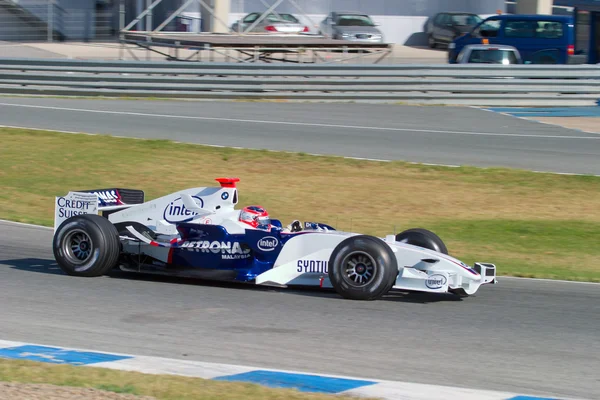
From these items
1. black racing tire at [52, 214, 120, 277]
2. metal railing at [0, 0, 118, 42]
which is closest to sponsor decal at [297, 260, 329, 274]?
black racing tire at [52, 214, 120, 277]

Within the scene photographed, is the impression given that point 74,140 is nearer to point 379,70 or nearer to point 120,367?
point 379,70

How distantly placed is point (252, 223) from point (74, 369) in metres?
2.79

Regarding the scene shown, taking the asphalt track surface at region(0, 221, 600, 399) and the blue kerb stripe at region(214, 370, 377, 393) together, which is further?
the asphalt track surface at region(0, 221, 600, 399)

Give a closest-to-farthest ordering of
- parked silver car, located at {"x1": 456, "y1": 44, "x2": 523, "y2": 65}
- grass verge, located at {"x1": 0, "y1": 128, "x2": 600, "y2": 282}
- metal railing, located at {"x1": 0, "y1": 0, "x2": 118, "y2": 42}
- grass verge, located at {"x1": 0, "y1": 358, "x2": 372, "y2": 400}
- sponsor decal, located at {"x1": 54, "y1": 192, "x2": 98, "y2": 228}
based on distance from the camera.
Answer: grass verge, located at {"x1": 0, "y1": 358, "x2": 372, "y2": 400} → sponsor decal, located at {"x1": 54, "y1": 192, "x2": 98, "y2": 228} → grass verge, located at {"x1": 0, "y1": 128, "x2": 600, "y2": 282} → parked silver car, located at {"x1": 456, "y1": 44, "x2": 523, "y2": 65} → metal railing, located at {"x1": 0, "y1": 0, "x2": 118, "y2": 42}

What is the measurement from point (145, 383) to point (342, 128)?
13063 millimetres

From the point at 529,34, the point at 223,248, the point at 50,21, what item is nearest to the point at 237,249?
the point at 223,248

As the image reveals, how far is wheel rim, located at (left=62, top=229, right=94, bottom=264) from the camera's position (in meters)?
7.71

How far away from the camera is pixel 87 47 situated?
33.2 meters

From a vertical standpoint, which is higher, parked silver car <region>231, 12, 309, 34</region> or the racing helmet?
parked silver car <region>231, 12, 309, 34</region>

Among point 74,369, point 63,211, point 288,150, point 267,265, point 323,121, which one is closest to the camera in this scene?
point 74,369

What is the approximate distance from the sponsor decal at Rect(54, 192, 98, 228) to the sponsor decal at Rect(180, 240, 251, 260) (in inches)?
43.7

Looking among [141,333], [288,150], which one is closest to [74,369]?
[141,333]

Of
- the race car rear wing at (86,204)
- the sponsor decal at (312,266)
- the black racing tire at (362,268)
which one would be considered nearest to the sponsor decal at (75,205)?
the race car rear wing at (86,204)

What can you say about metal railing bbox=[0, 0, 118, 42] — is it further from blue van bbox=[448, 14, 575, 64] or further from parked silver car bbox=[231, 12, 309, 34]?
blue van bbox=[448, 14, 575, 64]
